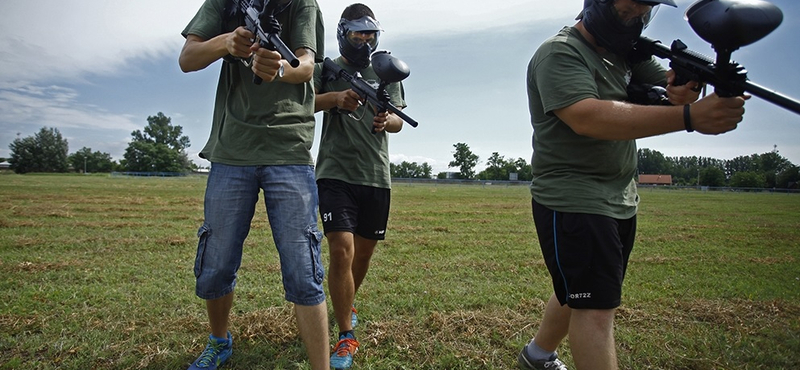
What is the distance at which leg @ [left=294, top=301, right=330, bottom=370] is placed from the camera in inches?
98.0

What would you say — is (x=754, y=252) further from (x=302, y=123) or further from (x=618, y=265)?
(x=302, y=123)

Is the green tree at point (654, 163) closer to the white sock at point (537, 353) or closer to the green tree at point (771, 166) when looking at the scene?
the green tree at point (771, 166)

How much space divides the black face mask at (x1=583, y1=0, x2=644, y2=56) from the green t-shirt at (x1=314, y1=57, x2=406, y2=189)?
1.92m

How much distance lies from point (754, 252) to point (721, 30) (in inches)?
340

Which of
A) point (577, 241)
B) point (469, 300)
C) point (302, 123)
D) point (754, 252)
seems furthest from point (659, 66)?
point (754, 252)

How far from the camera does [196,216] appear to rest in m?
12.2

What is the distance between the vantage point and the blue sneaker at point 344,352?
10.0 ft

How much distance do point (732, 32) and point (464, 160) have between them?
289 ft

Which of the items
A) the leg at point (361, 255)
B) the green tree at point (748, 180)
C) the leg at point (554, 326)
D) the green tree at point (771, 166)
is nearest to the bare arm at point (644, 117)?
the leg at point (554, 326)

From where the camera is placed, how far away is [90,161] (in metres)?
115

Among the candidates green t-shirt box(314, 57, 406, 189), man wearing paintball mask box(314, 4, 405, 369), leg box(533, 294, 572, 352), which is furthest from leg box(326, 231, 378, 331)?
leg box(533, 294, 572, 352)

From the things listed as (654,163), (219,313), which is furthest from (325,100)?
(654,163)

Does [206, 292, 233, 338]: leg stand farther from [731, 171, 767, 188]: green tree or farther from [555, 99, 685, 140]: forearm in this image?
[731, 171, 767, 188]: green tree

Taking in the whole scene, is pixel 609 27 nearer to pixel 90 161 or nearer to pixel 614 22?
pixel 614 22
